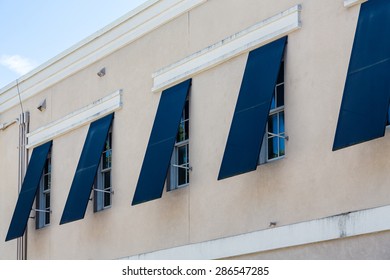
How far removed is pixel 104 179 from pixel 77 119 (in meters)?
1.91

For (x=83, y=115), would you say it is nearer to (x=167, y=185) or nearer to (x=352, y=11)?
(x=167, y=185)

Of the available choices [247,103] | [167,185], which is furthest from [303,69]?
[167,185]

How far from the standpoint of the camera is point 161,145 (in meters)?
19.2

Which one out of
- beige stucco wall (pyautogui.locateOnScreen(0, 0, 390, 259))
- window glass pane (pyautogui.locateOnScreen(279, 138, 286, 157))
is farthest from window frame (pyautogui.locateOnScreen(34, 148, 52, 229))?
window glass pane (pyautogui.locateOnScreen(279, 138, 286, 157))

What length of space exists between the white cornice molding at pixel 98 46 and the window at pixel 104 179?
208 centimetres

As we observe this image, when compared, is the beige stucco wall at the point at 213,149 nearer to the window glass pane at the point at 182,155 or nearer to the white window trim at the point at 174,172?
the white window trim at the point at 174,172

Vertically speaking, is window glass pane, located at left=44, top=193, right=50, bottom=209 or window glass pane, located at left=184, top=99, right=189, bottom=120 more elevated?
window glass pane, located at left=184, top=99, right=189, bottom=120

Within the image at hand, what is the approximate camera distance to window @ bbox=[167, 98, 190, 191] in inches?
760

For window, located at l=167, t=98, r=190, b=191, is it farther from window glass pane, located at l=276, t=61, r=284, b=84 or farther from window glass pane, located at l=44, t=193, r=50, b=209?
window glass pane, located at l=44, t=193, r=50, b=209

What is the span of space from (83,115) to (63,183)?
5.23ft

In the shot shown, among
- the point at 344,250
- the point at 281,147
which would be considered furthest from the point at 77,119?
the point at 344,250

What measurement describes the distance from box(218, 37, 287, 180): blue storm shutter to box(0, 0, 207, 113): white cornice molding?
107 inches

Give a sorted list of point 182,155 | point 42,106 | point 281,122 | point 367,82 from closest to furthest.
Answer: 1. point 367,82
2. point 281,122
3. point 182,155
4. point 42,106

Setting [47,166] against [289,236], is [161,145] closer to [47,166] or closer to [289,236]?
[289,236]
